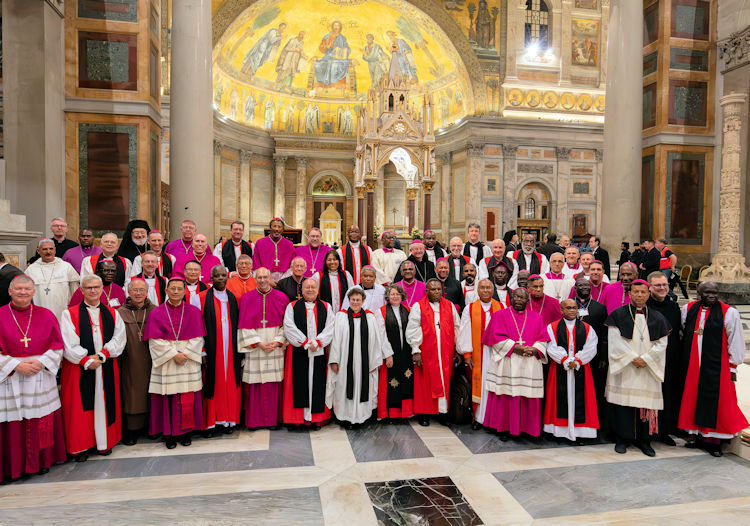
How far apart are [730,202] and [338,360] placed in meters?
10.7

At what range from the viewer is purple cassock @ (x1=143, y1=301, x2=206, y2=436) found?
16.3 feet

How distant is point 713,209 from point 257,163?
19186mm

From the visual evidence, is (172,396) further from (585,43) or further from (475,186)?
(585,43)

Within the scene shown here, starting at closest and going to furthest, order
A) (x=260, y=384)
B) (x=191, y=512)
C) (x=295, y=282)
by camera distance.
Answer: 1. (x=191, y=512)
2. (x=260, y=384)
3. (x=295, y=282)

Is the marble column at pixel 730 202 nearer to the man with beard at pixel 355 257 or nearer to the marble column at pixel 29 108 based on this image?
the man with beard at pixel 355 257

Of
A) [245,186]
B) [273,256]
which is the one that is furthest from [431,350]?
[245,186]

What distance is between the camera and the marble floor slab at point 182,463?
4398 millimetres

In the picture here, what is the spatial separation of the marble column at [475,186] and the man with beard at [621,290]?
52.4 feet

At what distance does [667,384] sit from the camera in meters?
5.14

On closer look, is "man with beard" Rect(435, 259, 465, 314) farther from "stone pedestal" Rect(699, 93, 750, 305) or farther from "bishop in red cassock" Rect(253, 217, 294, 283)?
"stone pedestal" Rect(699, 93, 750, 305)

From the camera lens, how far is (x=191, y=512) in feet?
12.3

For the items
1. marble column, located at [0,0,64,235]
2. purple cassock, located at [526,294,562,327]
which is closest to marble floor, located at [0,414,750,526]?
purple cassock, located at [526,294,562,327]

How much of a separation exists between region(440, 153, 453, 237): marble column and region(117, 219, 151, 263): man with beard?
18004mm

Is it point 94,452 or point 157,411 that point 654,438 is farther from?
point 94,452
